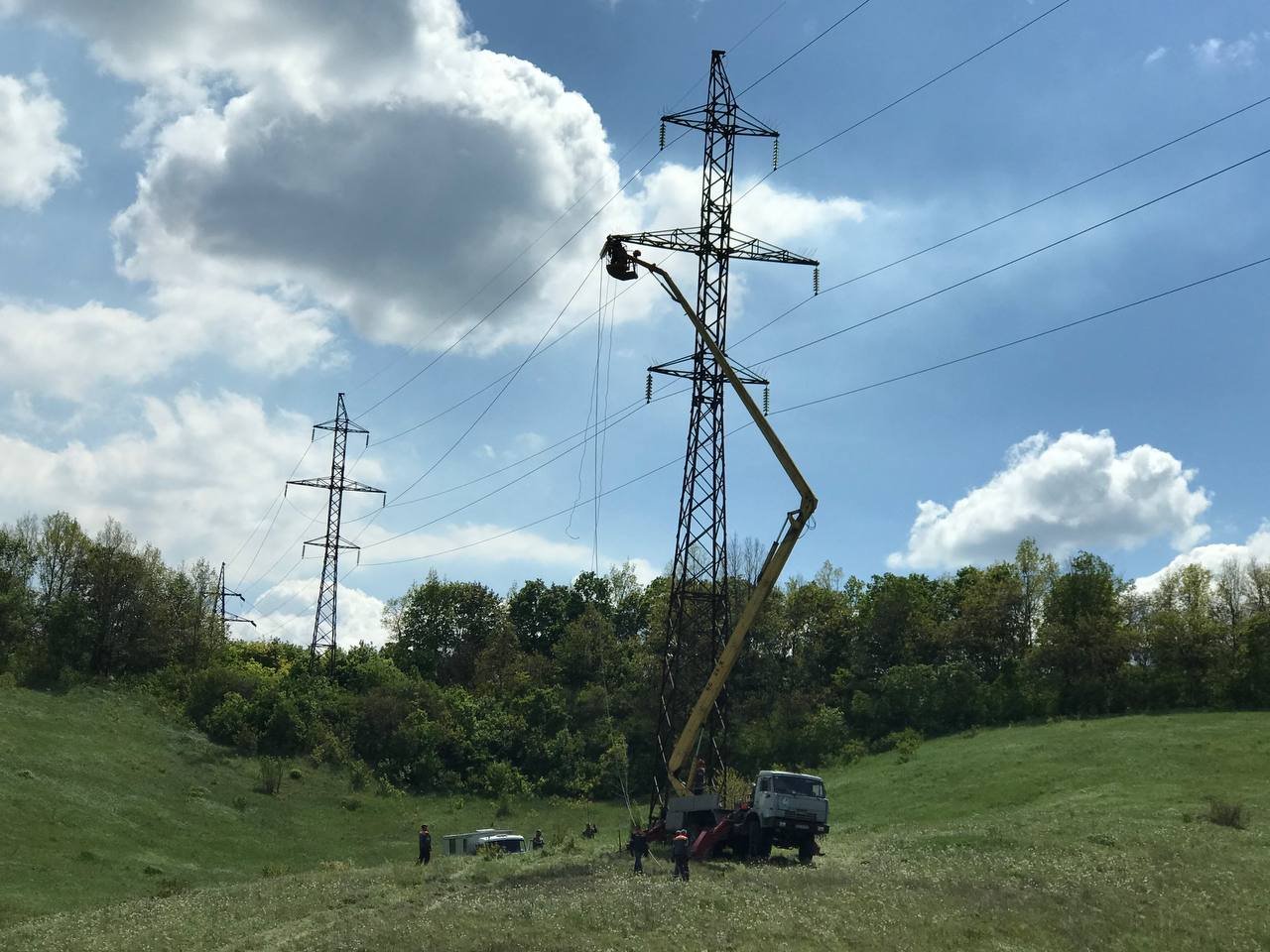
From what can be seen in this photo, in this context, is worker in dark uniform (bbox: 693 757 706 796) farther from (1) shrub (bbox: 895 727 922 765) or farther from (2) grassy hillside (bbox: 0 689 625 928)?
(1) shrub (bbox: 895 727 922 765)

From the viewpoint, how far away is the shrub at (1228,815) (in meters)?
41.3

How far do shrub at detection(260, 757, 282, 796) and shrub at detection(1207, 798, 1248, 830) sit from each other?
55074mm

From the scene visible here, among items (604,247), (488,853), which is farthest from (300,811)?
(604,247)

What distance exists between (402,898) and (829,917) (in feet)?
39.6

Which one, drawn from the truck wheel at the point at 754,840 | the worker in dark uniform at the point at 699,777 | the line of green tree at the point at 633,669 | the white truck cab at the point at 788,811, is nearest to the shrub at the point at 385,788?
the line of green tree at the point at 633,669

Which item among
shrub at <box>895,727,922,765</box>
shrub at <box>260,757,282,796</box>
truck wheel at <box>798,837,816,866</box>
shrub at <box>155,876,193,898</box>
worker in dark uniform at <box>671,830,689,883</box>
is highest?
shrub at <box>895,727,922,765</box>

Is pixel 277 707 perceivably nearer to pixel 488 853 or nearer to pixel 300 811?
pixel 300 811

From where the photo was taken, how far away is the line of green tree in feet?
265

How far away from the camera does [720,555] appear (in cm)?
4503

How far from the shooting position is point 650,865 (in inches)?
1366

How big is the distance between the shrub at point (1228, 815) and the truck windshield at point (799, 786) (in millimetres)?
16501

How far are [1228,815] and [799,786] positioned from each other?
700 inches

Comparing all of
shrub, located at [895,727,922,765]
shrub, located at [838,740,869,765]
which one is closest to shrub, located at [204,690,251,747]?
shrub, located at [838,740,869,765]

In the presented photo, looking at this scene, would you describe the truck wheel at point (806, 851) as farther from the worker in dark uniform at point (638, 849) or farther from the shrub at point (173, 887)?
the shrub at point (173, 887)
